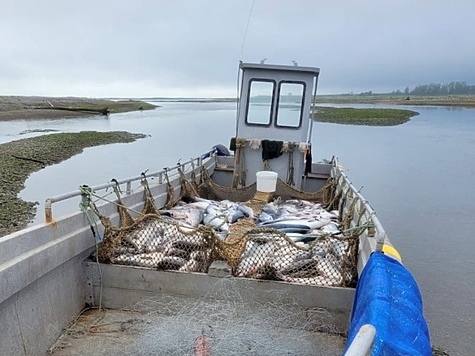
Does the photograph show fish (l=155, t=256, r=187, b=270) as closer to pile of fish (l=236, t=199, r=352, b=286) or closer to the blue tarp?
pile of fish (l=236, t=199, r=352, b=286)

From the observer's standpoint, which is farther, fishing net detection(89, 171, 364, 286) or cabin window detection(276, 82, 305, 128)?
cabin window detection(276, 82, 305, 128)

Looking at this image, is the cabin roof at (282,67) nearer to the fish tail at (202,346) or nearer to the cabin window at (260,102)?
the cabin window at (260,102)

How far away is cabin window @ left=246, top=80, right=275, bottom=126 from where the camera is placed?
9.56 m

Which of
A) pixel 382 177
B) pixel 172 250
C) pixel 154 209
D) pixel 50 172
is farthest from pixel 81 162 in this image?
pixel 172 250

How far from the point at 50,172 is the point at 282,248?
1882cm

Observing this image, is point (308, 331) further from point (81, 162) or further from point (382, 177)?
point (81, 162)

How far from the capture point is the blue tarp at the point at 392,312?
220cm

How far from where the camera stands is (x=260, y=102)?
976 cm

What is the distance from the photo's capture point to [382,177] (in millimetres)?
20797

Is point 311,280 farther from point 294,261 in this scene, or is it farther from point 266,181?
point 266,181

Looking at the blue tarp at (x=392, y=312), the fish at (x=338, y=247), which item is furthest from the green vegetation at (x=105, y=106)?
the blue tarp at (x=392, y=312)

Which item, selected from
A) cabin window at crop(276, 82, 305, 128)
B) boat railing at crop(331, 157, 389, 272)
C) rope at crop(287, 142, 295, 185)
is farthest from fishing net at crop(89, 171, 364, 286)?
cabin window at crop(276, 82, 305, 128)

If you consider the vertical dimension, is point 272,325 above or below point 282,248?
below

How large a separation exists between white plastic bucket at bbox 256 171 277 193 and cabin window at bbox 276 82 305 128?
5.25ft
